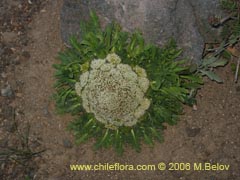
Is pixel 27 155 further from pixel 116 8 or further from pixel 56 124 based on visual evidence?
pixel 116 8

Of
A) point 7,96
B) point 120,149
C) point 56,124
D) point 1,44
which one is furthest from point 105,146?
point 1,44

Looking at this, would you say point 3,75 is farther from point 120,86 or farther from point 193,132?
point 193,132

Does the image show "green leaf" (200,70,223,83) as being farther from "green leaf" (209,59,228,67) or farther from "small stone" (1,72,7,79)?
"small stone" (1,72,7,79)

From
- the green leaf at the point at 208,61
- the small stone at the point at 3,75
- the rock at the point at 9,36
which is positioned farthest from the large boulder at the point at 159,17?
the small stone at the point at 3,75

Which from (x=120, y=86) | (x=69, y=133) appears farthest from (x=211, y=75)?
(x=69, y=133)

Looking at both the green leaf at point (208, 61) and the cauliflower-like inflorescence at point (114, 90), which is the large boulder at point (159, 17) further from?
the cauliflower-like inflorescence at point (114, 90)

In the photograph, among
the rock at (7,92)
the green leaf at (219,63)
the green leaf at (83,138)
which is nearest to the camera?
the green leaf at (83,138)
